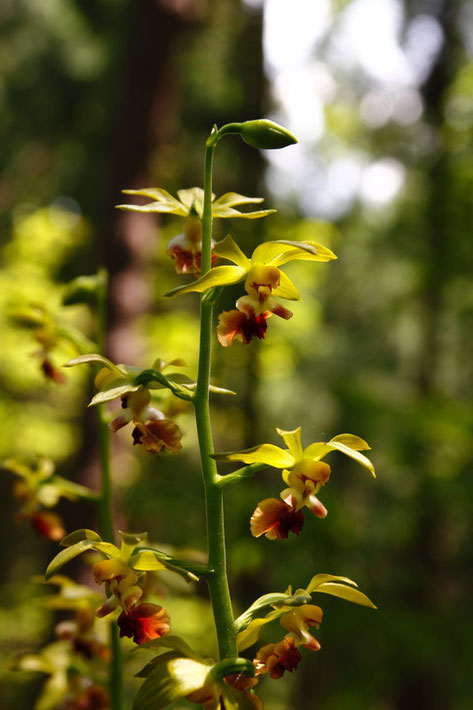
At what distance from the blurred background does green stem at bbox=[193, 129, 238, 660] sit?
1.95 meters

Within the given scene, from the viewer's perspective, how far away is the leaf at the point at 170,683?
0.82m

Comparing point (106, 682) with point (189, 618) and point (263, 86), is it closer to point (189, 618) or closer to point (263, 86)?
point (189, 618)

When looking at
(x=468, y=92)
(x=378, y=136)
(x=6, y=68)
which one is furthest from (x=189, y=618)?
(x=6, y=68)

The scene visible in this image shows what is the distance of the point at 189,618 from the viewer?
5988mm

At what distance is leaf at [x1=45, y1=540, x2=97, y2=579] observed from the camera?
83 centimetres

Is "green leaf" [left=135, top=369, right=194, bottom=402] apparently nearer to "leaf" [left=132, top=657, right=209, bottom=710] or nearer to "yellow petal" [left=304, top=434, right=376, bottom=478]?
"yellow petal" [left=304, top=434, right=376, bottom=478]

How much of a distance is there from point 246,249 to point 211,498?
15.0ft

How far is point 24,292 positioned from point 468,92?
468 cm

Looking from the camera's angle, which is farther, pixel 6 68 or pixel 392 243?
pixel 6 68

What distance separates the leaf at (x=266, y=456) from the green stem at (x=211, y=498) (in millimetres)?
Result: 67

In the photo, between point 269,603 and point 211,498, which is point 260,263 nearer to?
point 211,498

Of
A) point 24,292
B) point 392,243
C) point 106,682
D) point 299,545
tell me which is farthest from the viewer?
point 392,243

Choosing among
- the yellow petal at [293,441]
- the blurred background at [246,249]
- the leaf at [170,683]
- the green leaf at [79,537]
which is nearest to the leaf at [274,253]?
the yellow petal at [293,441]

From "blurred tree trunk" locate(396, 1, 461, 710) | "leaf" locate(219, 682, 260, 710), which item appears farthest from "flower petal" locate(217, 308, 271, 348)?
"blurred tree trunk" locate(396, 1, 461, 710)
